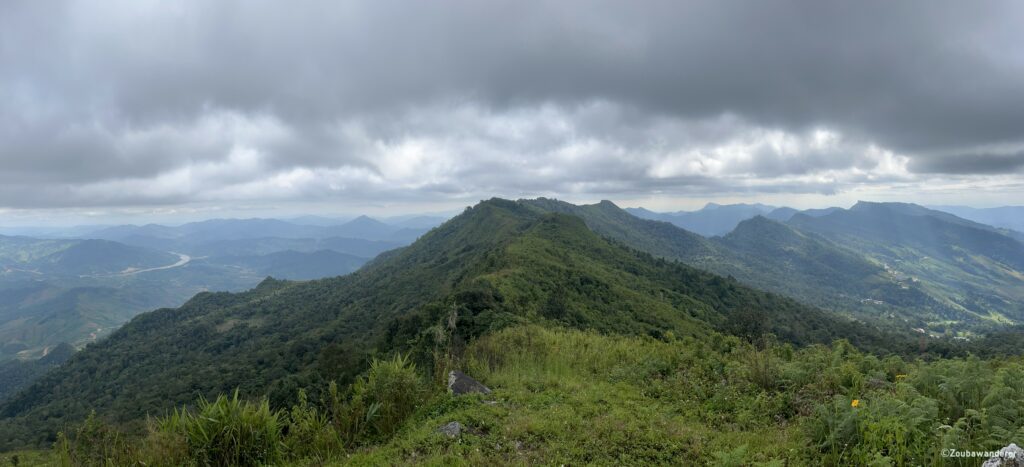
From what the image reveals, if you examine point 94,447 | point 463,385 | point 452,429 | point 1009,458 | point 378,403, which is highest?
point 1009,458

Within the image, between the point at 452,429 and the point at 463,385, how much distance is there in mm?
2969

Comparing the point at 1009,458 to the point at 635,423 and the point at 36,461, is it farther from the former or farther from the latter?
the point at 36,461

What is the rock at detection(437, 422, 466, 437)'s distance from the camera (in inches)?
325

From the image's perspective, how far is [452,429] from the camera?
332 inches

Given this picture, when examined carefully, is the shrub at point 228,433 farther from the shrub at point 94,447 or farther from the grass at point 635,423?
the shrub at point 94,447

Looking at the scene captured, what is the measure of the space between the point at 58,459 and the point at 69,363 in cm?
18481

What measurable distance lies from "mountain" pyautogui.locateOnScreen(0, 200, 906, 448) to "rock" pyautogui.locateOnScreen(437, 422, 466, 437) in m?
7.70

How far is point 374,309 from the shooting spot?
9856cm

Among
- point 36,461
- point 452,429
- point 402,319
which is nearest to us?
point 452,429

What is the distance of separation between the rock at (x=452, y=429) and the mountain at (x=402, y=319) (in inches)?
303

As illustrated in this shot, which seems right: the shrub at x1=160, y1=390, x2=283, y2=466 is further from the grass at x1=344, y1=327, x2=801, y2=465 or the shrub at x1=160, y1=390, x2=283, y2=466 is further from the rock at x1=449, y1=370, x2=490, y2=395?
the rock at x1=449, y1=370, x2=490, y2=395

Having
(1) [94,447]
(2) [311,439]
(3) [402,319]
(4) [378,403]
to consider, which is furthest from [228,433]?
(3) [402,319]

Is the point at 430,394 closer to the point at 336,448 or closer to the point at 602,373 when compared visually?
the point at 336,448

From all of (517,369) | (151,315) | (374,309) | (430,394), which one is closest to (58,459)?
(430,394)
